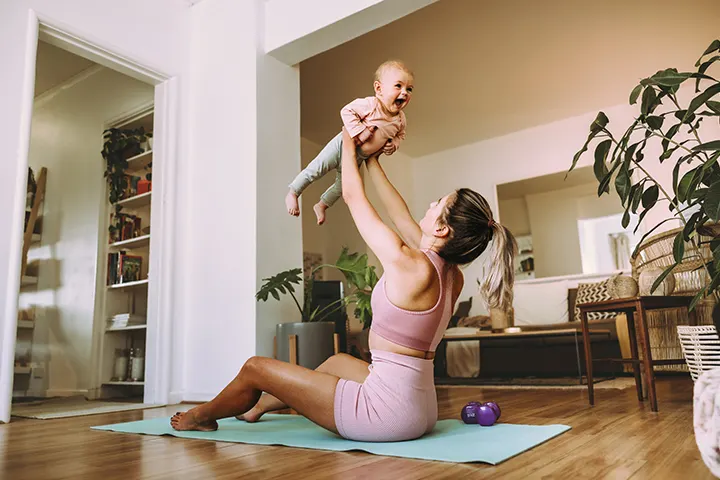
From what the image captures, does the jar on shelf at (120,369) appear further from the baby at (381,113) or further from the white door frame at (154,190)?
the baby at (381,113)

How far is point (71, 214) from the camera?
5.15 meters

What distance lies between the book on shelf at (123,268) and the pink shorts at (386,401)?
11.2 feet

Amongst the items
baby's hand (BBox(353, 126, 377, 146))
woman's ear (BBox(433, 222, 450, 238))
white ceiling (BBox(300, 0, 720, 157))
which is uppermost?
white ceiling (BBox(300, 0, 720, 157))

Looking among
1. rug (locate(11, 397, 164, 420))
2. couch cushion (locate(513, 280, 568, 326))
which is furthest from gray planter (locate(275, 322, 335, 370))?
couch cushion (locate(513, 280, 568, 326))

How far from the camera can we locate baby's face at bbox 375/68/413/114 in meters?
2.02

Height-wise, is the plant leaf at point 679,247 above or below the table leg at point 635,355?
above

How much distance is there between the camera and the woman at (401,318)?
1774 millimetres

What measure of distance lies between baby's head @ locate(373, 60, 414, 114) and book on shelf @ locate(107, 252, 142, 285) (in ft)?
11.1

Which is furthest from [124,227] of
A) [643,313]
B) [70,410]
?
[643,313]

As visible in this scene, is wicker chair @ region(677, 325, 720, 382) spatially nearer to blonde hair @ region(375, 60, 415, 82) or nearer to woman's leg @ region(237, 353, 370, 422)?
woman's leg @ region(237, 353, 370, 422)

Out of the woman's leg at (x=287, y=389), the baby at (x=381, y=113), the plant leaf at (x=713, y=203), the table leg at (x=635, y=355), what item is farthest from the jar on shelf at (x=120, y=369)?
the plant leaf at (x=713, y=203)

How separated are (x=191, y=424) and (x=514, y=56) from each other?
442 cm

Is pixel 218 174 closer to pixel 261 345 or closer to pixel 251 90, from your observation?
pixel 251 90

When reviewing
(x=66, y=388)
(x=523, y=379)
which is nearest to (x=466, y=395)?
(x=523, y=379)
